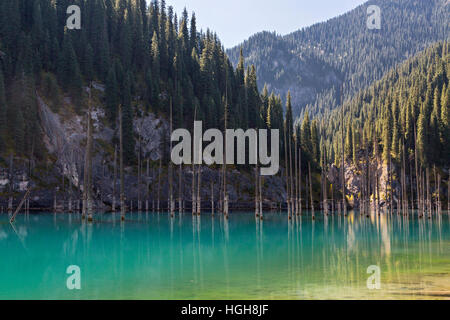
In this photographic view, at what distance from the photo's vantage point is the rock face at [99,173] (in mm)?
71625

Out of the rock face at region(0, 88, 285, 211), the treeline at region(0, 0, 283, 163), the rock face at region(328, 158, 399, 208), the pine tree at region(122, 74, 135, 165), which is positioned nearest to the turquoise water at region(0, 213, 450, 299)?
the rock face at region(0, 88, 285, 211)

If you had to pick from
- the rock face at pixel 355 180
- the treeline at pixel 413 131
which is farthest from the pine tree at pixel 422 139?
the rock face at pixel 355 180

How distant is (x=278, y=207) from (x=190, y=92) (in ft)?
121

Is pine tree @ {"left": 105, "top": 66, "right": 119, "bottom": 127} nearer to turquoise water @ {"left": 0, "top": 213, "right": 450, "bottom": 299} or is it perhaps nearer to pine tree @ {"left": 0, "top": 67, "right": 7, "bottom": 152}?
pine tree @ {"left": 0, "top": 67, "right": 7, "bottom": 152}

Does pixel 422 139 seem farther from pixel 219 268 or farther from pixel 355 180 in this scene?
pixel 219 268

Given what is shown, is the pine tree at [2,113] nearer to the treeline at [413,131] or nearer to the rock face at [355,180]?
the treeline at [413,131]

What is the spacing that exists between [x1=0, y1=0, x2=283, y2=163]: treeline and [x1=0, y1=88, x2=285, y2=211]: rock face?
103 inches

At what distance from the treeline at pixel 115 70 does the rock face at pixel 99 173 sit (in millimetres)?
2620

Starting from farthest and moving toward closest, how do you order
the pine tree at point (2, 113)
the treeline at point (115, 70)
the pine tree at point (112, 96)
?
the pine tree at point (112, 96), the treeline at point (115, 70), the pine tree at point (2, 113)

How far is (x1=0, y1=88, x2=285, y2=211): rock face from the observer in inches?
2820

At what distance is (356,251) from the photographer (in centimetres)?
2648

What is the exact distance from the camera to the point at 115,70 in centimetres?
9988

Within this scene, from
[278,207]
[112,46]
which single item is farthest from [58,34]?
[278,207]

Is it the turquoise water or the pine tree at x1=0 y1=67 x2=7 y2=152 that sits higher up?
the pine tree at x1=0 y1=67 x2=7 y2=152
